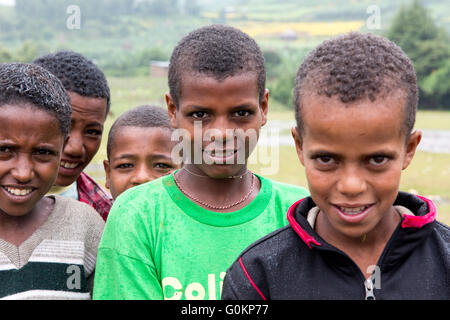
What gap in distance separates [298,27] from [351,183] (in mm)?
34037

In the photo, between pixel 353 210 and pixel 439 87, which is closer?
pixel 353 210

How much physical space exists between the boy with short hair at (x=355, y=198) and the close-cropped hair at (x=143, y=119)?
166cm

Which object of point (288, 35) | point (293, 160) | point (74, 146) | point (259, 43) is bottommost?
point (293, 160)

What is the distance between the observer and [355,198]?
1809 millimetres

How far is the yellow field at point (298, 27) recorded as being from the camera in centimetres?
3262

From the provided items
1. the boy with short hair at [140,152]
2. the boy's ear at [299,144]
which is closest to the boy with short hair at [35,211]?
the boy with short hair at [140,152]

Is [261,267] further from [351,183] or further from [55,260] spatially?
[55,260]

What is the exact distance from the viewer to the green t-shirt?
6.99 feet

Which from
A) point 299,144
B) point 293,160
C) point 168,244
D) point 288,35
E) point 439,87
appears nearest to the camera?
point 299,144

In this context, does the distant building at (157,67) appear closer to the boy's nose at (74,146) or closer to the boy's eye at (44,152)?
the boy's nose at (74,146)

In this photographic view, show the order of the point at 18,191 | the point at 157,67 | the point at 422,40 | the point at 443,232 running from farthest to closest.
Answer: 1. the point at 422,40
2. the point at 157,67
3. the point at 18,191
4. the point at 443,232

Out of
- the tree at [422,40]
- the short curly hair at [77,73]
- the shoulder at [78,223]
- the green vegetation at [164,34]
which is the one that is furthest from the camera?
the tree at [422,40]

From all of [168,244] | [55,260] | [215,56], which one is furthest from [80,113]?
[168,244]

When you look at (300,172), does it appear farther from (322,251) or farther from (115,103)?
(322,251)
